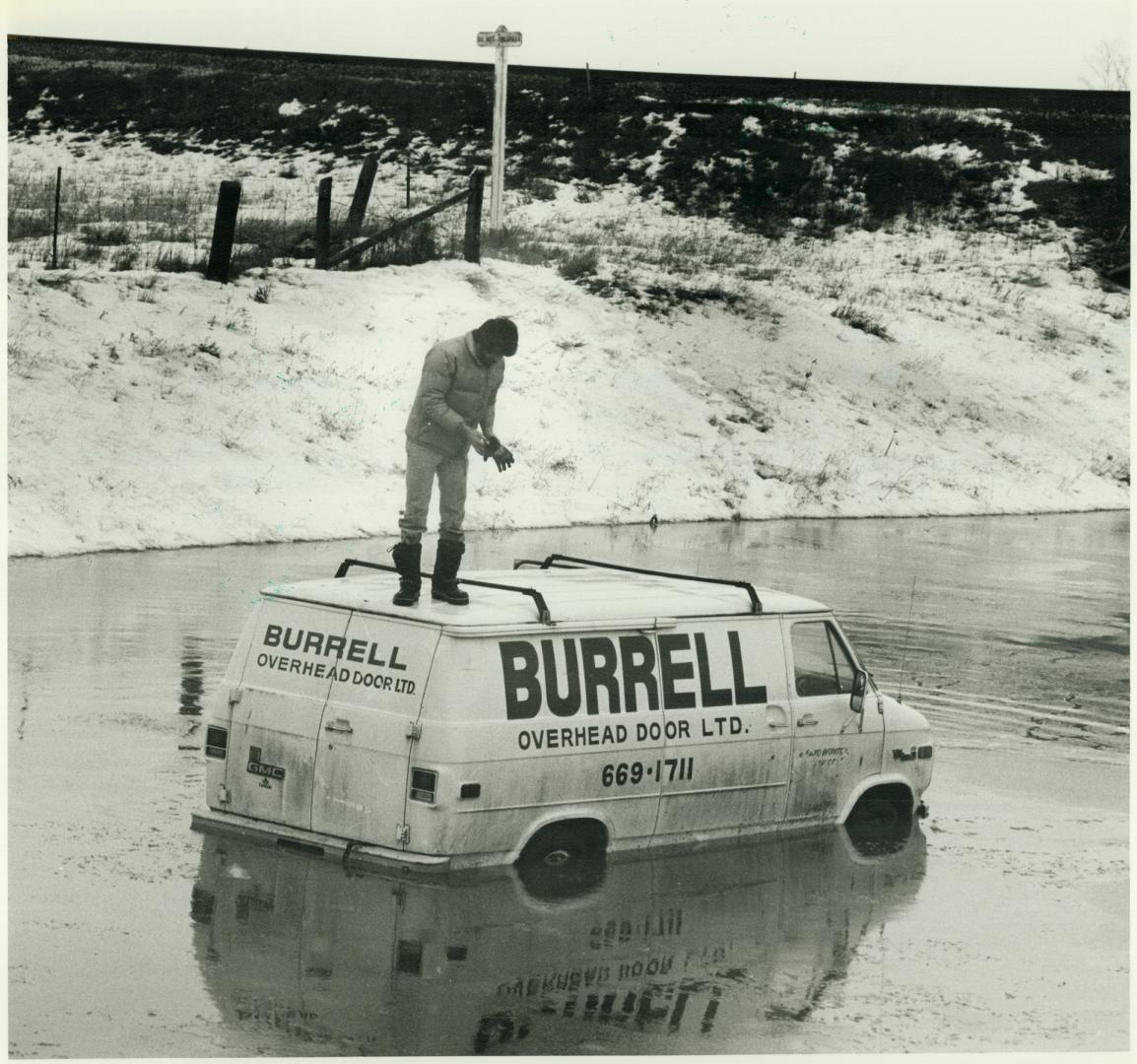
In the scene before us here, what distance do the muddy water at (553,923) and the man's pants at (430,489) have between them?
82.5 inches

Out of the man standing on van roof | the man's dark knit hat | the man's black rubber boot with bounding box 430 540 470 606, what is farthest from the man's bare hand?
the man's black rubber boot with bounding box 430 540 470 606

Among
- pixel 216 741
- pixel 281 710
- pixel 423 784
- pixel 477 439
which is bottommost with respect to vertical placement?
pixel 216 741

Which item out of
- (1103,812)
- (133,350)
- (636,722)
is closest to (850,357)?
(133,350)

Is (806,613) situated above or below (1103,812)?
above

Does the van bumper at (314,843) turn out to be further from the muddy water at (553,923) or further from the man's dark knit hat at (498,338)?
the man's dark knit hat at (498,338)

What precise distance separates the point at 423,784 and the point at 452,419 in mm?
2436

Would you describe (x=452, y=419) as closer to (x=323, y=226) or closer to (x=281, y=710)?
(x=281, y=710)

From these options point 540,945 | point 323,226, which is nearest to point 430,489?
point 540,945

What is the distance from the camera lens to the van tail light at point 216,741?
39.4ft

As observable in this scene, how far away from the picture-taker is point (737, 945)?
10.9 meters

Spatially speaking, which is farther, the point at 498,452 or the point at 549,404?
the point at 549,404

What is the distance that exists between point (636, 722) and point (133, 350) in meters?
20.1

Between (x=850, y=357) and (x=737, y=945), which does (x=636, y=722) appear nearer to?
(x=737, y=945)

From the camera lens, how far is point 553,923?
1109 centimetres
